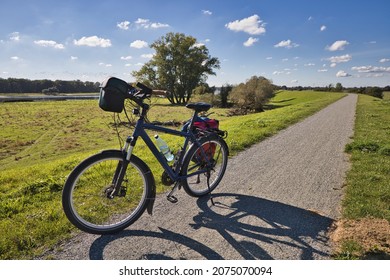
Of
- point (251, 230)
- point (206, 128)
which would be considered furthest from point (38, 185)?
point (251, 230)

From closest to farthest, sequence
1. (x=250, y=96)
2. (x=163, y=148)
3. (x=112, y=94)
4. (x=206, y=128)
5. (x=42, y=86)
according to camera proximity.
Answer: (x=112, y=94) < (x=163, y=148) < (x=206, y=128) < (x=250, y=96) < (x=42, y=86)

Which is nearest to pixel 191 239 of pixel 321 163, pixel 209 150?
pixel 209 150

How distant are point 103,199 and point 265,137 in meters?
7.90

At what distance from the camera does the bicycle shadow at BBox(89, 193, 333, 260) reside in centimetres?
328

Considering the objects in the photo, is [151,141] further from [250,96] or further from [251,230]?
[250,96]

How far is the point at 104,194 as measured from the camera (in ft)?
12.8

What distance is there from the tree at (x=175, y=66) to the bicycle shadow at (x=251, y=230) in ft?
188

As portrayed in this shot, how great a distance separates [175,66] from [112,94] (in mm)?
60485

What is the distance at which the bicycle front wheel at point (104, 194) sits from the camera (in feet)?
11.1

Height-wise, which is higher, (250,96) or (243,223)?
(250,96)

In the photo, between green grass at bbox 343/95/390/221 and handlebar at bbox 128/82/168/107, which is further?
green grass at bbox 343/95/390/221

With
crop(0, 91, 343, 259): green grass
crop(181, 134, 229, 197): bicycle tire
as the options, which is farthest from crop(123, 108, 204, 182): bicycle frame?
crop(0, 91, 343, 259): green grass

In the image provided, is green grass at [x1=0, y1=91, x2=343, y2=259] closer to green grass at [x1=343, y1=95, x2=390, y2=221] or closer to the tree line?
green grass at [x1=343, y1=95, x2=390, y2=221]

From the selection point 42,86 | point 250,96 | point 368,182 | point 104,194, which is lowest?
point 368,182
